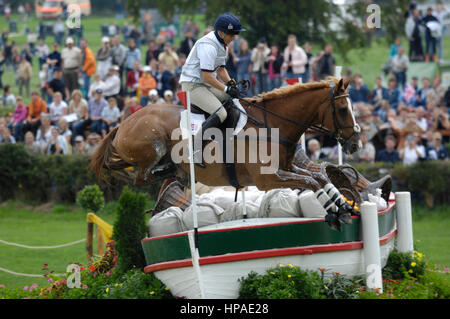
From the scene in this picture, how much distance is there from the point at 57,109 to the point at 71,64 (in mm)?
2398

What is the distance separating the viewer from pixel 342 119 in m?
8.67

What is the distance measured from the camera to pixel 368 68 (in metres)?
29.9

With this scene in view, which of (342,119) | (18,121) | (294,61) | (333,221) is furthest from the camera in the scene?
(18,121)

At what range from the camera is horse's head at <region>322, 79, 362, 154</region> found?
8.64 metres

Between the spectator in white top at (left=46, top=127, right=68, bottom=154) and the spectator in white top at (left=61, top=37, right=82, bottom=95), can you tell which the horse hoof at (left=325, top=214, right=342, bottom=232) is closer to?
the spectator in white top at (left=46, top=127, right=68, bottom=154)

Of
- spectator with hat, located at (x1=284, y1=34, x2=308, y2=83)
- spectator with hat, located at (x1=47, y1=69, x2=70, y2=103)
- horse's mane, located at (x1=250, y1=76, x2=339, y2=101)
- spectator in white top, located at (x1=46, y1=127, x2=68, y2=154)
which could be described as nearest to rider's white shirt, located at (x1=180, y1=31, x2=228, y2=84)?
horse's mane, located at (x1=250, y1=76, x2=339, y2=101)

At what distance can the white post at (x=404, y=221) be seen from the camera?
9.45 m

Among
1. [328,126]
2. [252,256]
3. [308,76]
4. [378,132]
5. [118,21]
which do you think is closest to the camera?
[252,256]

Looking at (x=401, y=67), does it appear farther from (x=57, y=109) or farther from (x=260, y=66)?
(x=57, y=109)

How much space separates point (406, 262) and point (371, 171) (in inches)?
247

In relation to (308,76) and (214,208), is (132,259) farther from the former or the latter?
(308,76)

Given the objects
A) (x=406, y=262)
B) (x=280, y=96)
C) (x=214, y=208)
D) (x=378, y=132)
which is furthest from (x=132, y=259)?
(x=378, y=132)

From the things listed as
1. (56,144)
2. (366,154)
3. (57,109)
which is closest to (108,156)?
(366,154)
